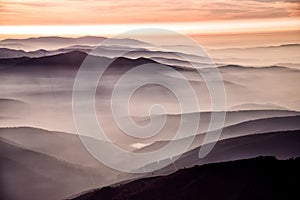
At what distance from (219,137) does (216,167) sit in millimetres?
103

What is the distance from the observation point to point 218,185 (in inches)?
56.0

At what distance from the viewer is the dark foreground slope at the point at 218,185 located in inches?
55.5

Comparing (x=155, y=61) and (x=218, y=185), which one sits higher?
(x=155, y=61)

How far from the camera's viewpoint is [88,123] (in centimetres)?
143

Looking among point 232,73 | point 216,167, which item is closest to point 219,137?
point 216,167

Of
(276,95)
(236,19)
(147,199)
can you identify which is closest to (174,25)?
(236,19)

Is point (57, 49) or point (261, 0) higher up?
point (261, 0)

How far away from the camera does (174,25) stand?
146cm

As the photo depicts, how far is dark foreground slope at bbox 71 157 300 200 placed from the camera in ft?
A: 4.62

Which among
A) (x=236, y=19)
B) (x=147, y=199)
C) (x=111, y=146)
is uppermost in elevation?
(x=236, y=19)

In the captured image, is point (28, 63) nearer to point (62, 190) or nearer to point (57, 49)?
point (57, 49)

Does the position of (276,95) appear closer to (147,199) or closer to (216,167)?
(216,167)

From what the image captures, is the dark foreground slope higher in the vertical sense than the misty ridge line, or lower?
lower

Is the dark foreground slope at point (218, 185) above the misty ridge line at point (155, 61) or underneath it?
underneath
